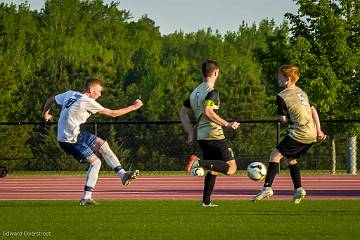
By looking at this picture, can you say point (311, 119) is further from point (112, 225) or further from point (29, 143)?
point (29, 143)

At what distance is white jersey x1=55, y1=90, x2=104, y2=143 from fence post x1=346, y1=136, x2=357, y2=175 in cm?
2069

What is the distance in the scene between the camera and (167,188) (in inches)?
973

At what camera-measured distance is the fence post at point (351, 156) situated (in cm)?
3562

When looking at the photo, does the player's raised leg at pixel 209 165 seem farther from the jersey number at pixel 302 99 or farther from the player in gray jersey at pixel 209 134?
the jersey number at pixel 302 99

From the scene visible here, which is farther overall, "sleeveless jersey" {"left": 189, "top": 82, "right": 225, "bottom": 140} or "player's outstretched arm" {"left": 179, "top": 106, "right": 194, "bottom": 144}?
"player's outstretched arm" {"left": 179, "top": 106, "right": 194, "bottom": 144}

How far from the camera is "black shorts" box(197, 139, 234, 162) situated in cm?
1498

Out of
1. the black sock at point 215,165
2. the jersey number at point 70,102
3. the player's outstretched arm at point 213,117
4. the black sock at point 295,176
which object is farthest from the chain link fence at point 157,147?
the player's outstretched arm at point 213,117

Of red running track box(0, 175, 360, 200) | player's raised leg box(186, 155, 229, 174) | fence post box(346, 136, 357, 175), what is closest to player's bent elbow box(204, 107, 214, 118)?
player's raised leg box(186, 155, 229, 174)

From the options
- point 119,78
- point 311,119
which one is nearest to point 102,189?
point 311,119

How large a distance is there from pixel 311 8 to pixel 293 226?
115ft

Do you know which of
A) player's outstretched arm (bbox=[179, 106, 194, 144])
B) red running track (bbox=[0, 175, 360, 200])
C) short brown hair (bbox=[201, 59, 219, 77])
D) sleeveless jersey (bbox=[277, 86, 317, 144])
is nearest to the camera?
sleeveless jersey (bbox=[277, 86, 317, 144])

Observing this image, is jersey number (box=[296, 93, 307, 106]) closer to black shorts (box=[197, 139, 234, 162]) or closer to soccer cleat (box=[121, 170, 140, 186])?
black shorts (box=[197, 139, 234, 162])

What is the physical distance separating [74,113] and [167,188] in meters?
9.36

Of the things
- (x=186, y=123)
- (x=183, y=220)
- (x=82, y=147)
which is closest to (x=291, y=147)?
(x=186, y=123)
